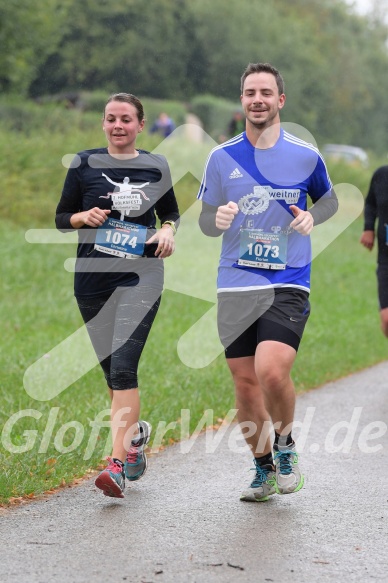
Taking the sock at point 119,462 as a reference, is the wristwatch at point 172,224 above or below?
above

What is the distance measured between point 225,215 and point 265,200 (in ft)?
0.94

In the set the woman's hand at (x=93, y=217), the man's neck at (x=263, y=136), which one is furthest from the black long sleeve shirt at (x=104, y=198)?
the man's neck at (x=263, y=136)

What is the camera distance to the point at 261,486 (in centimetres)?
611

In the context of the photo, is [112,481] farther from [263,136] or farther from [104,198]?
[263,136]

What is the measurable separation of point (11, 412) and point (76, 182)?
92.8 inches

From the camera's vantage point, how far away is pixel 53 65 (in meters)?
52.7

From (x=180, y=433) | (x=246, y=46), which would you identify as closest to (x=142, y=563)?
(x=180, y=433)

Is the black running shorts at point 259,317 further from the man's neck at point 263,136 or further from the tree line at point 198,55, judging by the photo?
the tree line at point 198,55

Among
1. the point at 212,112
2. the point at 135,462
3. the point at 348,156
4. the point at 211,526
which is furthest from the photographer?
the point at 212,112

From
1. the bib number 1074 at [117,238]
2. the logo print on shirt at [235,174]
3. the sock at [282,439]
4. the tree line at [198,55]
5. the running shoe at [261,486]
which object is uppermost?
the tree line at [198,55]

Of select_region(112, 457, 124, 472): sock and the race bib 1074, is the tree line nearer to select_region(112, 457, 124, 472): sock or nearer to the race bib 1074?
the race bib 1074

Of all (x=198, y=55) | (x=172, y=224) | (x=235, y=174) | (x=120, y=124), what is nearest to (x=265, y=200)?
(x=235, y=174)

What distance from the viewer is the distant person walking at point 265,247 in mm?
5887

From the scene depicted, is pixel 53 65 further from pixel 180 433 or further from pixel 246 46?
pixel 180 433
